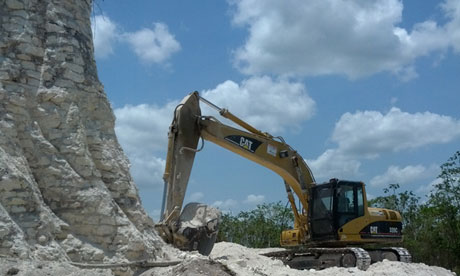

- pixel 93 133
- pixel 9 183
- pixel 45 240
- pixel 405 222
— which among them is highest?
pixel 405 222

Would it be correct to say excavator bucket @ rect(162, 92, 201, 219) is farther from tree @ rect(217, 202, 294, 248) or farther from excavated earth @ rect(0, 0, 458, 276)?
tree @ rect(217, 202, 294, 248)

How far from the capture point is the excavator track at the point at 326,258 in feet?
47.5

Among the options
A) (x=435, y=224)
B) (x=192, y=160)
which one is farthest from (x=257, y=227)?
(x=192, y=160)

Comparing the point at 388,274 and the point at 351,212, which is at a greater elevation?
the point at 351,212

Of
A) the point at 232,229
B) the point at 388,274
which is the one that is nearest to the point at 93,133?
the point at 388,274

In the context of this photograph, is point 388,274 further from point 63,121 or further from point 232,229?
point 232,229

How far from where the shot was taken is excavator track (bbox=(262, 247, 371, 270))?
1448 cm

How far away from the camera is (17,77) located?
8.48 m

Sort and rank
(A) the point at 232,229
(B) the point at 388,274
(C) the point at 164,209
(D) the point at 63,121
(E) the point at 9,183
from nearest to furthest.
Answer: (E) the point at 9,183 < (D) the point at 63,121 < (C) the point at 164,209 < (B) the point at 388,274 < (A) the point at 232,229

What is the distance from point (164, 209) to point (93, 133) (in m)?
3.42

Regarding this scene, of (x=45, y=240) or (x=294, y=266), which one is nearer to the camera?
(x=45, y=240)

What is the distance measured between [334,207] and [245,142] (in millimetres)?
2924

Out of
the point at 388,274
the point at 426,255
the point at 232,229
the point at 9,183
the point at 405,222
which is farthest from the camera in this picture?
the point at 232,229

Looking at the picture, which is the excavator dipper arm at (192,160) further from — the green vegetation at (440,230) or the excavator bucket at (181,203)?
the green vegetation at (440,230)
